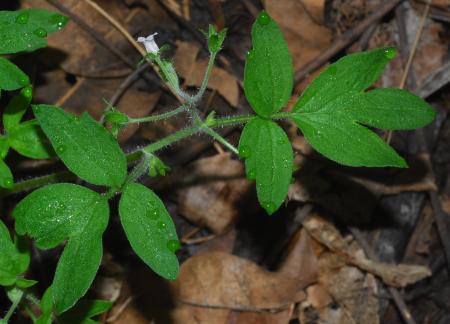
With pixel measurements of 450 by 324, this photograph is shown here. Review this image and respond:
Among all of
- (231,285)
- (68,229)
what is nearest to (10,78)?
(68,229)

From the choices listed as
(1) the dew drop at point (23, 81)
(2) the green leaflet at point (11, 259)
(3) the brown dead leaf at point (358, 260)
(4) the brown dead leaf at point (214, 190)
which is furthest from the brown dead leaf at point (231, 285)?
(1) the dew drop at point (23, 81)

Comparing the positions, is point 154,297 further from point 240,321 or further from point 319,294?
point 319,294

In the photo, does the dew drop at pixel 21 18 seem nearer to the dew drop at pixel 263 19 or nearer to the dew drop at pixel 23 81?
the dew drop at pixel 23 81

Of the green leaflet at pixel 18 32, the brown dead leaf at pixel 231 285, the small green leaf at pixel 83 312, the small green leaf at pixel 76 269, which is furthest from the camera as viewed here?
the brown dead leaf at pixel 231 285

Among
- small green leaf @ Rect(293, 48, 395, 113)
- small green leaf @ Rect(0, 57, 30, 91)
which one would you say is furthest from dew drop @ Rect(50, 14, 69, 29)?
small green leaf @ Rect(293, 48, 395, 113)

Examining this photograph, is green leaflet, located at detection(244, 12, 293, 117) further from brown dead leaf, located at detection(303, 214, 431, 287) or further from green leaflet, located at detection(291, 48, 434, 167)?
brown dead leaf, located at detection(303, 214, 431, 287)

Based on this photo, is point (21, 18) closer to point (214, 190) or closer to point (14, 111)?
point (14, 111)

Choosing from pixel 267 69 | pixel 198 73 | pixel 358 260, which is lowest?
pixel 358 260
